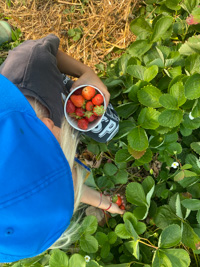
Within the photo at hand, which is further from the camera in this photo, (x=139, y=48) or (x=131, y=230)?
(x=139, y=48)

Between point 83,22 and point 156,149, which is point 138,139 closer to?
point 156,149

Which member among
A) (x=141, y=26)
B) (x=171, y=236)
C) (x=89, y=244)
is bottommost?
(x=89, y=244)

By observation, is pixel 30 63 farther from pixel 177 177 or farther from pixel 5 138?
pixel 177 177

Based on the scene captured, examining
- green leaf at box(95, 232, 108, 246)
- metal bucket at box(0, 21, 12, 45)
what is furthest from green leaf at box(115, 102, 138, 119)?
metal bucket at box(0, 21, 12, 45)

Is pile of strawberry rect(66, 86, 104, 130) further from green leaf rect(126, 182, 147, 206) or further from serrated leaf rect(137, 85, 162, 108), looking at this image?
green leaf rect(126, 182, 147, 206)

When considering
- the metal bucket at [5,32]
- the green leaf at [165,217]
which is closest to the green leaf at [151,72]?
the green leaf at [165,217]

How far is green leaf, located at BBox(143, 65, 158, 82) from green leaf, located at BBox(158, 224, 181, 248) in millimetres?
554

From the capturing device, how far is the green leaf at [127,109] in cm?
111

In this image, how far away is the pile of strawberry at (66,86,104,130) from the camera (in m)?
0.94

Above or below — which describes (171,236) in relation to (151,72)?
below

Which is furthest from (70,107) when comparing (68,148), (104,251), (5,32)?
(5,32)

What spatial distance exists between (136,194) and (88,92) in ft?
1.48

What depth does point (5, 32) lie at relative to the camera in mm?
1846

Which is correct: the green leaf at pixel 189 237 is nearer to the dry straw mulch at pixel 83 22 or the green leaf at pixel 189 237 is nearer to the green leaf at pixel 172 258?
the green leaf at pixel 172 258
